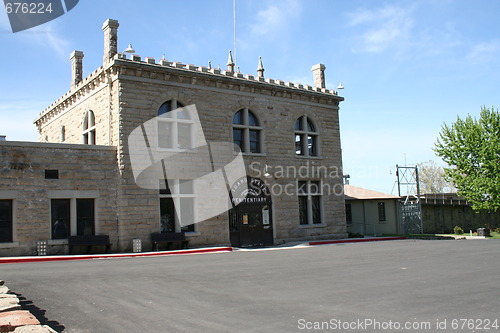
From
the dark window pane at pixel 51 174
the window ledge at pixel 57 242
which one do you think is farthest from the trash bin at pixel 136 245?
the dark window pane at pixel 51 174

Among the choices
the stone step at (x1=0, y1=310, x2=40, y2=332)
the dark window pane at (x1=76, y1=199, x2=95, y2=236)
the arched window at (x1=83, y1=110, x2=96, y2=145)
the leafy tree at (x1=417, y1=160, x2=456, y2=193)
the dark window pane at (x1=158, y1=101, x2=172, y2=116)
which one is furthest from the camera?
the leafy tree at (x1=417, y1=160, x2=456, y2=193)

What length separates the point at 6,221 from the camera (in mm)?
18312

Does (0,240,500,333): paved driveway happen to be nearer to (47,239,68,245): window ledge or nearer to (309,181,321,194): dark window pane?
(47,239,68,245): window ledge

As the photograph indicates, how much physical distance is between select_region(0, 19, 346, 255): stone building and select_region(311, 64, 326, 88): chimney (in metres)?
0.06

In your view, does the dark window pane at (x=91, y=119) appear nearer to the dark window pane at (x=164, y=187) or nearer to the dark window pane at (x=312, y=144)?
the dark window pane at (x=164, y=187)

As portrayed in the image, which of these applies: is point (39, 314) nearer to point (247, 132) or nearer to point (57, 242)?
point (57, 242)

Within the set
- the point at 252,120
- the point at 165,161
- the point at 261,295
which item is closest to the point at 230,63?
the point at 252,120

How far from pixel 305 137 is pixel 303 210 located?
401 centimetres

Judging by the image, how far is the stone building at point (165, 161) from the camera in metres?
18.9

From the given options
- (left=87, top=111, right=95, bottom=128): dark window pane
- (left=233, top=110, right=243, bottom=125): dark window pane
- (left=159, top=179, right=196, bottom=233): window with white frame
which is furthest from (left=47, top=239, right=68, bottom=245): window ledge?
(left=233, top=110, right=243, bottom=125): dark window pane

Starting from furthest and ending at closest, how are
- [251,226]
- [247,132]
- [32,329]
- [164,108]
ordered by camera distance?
[247,132]
[251,226]
[164,108]
[32,329]

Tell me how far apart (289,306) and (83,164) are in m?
14.3

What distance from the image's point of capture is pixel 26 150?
61.2 ft

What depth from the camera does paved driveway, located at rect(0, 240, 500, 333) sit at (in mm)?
6723
